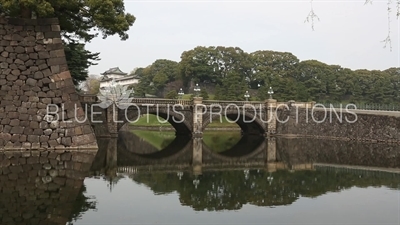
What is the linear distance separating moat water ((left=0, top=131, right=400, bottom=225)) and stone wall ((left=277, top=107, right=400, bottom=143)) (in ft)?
32.4

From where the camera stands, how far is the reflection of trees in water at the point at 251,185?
37.2 feet

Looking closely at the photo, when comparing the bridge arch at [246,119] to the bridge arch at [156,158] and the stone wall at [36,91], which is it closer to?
the bridge arch at [156,158]

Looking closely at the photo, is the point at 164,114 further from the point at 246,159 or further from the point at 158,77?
the point at 158,77

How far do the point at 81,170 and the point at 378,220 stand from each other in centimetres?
949

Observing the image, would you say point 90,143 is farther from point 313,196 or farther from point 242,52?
point 242,52

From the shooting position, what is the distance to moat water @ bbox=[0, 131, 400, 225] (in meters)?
9.48

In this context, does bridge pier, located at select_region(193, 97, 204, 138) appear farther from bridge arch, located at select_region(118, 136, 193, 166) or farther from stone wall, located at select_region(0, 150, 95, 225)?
stone wall, located at select_region(0, 150, 95, 225)

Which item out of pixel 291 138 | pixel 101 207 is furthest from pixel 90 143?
pixel 291 138

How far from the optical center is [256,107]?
38.9 m

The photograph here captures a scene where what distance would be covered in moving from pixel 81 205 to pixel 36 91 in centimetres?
1059

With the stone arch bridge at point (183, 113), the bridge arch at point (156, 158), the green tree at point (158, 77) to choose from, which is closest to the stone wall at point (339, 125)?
the stone arch bridge at point (183, 113)

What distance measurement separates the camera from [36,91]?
62.9ft

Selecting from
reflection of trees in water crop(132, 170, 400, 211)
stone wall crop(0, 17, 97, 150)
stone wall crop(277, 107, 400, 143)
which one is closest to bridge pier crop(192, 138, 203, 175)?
reflection of trees in water crop(132, 170, 400, 211)

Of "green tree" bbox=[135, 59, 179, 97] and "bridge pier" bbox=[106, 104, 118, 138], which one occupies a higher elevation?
"green tree" bbox=[135, 59, 179, 97]
